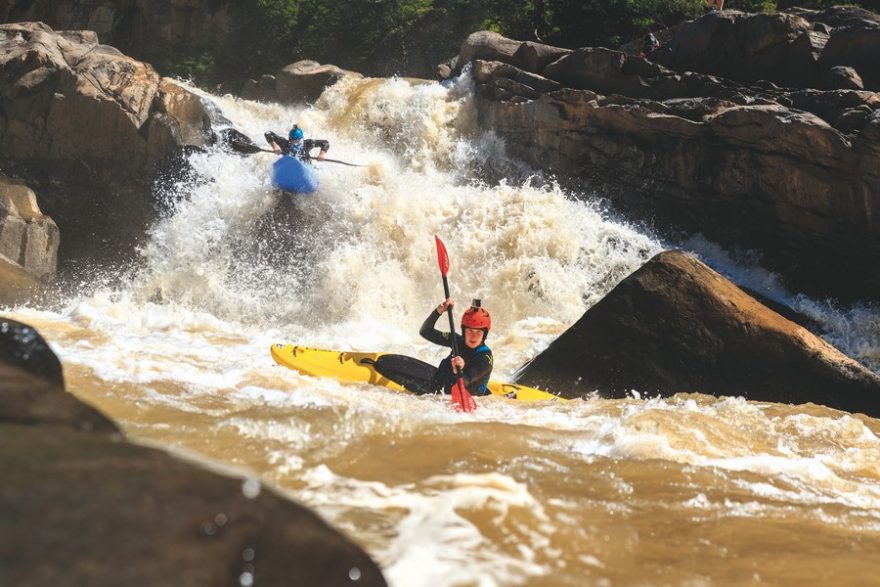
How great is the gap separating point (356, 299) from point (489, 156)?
431 centimetres

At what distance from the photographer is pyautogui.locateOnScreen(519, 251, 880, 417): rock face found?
591 cm

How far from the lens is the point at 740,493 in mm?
3305

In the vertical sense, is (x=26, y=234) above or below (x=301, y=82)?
below

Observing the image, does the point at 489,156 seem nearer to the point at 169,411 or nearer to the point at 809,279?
the point at 809,279

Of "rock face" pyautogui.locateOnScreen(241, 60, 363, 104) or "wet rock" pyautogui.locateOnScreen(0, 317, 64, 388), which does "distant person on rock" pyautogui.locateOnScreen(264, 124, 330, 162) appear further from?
"wet rock" pyautogui.locateOnScreen(0, 317, 64, 388)

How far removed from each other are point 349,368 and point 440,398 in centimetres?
77

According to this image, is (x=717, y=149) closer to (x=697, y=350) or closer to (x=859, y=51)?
(x=859, y=51)

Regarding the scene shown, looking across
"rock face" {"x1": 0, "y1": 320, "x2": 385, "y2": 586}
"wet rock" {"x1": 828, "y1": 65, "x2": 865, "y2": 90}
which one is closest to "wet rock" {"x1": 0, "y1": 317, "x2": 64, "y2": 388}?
"rock face" {"x1": 0, "y1": 320, "x2": 385, "y2": 586}

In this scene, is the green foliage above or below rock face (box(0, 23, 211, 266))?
above

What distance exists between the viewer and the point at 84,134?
11.0 m

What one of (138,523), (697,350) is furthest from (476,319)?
(138,523)

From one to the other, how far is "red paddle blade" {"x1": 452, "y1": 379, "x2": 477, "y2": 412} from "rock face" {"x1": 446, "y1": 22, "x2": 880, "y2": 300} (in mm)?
6029

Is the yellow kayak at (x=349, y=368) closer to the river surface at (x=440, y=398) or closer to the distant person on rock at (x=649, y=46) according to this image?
the river surface at (x=440, y=398)

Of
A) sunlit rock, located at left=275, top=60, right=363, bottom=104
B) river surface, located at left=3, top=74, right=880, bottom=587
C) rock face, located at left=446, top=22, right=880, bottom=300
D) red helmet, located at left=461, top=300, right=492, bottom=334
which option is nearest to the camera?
river surface, located at left=3, top=74, right=880, bottom=587
